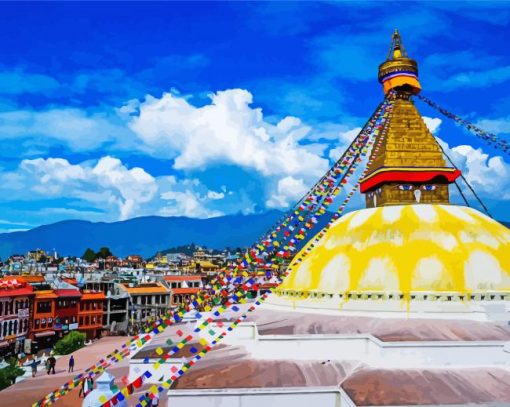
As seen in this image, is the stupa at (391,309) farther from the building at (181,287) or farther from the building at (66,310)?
the building at (181,287)

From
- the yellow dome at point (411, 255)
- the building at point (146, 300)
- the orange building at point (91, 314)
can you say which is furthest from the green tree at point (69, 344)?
the yellow dome at point (411, 255)

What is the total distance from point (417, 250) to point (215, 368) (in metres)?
5.83

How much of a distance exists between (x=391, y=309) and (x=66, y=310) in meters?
28.8

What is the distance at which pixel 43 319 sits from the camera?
33.2 metres

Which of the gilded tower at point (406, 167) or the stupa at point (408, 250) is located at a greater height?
the gilded tower at point (406, 167)

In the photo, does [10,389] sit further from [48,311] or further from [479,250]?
[48,311]

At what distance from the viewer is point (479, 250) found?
1248 centimetres

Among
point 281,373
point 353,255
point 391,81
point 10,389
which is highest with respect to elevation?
point 391,81

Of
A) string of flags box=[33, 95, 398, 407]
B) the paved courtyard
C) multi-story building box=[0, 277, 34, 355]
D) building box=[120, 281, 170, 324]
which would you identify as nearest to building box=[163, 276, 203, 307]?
building box=[120, 281, 170, 324]

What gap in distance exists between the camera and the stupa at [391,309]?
8562 millimetres

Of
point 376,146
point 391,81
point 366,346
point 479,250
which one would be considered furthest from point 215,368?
point 391,81

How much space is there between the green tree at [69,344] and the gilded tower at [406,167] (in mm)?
19463

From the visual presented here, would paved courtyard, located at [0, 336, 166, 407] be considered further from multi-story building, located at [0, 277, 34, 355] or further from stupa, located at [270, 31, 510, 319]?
multi-story building, located at [0, 277, 34, 355]

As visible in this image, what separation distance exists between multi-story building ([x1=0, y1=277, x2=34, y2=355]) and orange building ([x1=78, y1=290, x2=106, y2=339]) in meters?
4.61
